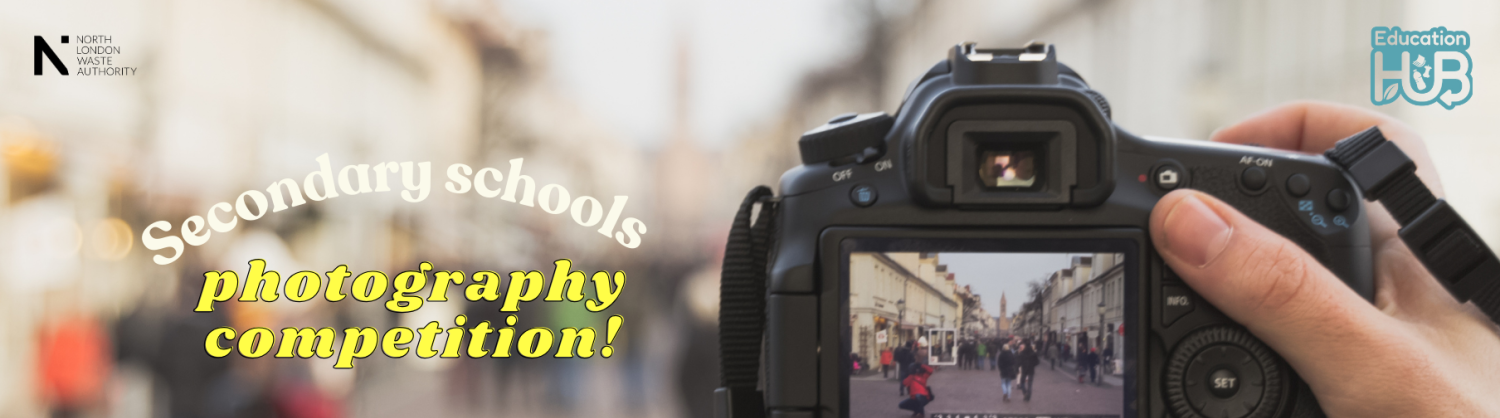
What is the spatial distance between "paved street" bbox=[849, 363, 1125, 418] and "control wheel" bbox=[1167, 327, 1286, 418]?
0.08m

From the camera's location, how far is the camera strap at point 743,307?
4.19 feet

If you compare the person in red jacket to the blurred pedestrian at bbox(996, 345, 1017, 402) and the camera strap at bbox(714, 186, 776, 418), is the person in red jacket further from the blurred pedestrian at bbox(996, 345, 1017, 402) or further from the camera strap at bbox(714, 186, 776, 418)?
the camera strap at bbox(714, 186, 776, 418)

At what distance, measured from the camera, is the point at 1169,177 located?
118cm

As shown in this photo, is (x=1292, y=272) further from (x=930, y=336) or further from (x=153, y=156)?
(x=153, y=156)

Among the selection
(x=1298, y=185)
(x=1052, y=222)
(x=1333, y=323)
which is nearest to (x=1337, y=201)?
(x=1298, y=185)

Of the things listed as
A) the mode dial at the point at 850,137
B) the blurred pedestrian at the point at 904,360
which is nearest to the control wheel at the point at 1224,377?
the blurred pedestrian at the point at 904,360

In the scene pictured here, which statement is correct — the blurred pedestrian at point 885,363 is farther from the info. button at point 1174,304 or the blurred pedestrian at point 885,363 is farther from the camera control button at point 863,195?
the info. button at point 1174,304

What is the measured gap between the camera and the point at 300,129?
7.95 meters

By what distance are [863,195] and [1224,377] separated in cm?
50

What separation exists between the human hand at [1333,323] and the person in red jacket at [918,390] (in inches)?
13.0

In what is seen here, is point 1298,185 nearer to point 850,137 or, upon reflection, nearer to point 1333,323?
point 1333,323

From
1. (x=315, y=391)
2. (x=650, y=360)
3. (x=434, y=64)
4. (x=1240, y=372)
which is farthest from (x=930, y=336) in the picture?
(x=434, y=64)

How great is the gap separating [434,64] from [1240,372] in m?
10.5

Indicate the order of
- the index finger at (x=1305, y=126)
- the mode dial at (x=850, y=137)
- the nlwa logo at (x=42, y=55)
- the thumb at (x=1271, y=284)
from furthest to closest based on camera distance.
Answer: the nlwa logo at (x=42, y=55) → the index finger at (x=1305, y=126) → the mode dial at (x=850, y=137) → the thumb at (x=1271, y=284)
